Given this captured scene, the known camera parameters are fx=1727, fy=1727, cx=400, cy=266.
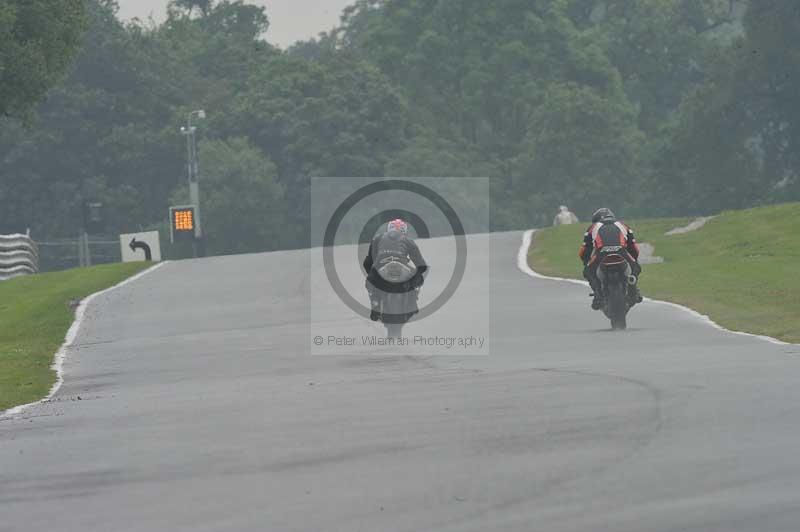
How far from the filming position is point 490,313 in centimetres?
2628

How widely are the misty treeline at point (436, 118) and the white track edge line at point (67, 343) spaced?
4658cm

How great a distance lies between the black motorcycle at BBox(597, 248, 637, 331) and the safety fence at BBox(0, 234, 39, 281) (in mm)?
27373

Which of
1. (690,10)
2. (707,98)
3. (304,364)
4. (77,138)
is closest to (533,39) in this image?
(690,10)

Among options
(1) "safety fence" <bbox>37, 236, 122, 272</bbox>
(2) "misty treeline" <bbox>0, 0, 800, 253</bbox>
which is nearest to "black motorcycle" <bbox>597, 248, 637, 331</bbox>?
(1) "safety fence" <bbox>37, 236, 122, 272</bbox>

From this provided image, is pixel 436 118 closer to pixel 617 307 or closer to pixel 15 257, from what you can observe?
pixel 15 257

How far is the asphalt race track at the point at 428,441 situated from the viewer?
29.6ft

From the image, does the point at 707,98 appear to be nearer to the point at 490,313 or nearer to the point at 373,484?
the point at 490,313

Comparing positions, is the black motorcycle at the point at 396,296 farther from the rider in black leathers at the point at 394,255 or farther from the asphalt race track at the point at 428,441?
the asphalt race track at the point at 428,441

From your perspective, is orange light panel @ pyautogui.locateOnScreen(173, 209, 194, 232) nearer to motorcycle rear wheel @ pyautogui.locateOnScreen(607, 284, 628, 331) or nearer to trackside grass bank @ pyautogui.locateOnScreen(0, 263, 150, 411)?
trackside grass bank @ pyautogui.locateOnScreen(0, 263, 150, 411)

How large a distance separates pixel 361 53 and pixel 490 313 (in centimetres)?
8847

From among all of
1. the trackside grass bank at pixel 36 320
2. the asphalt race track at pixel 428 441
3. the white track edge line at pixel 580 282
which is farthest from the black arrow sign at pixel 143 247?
the asphalt race track at pixel 428 441

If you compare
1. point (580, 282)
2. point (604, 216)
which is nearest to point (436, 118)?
point (580, 282)

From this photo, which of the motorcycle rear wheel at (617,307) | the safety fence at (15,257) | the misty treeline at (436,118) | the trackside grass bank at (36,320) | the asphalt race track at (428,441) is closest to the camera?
the asphalt race track at (428,441)

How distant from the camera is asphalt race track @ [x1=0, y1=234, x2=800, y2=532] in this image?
903cm
